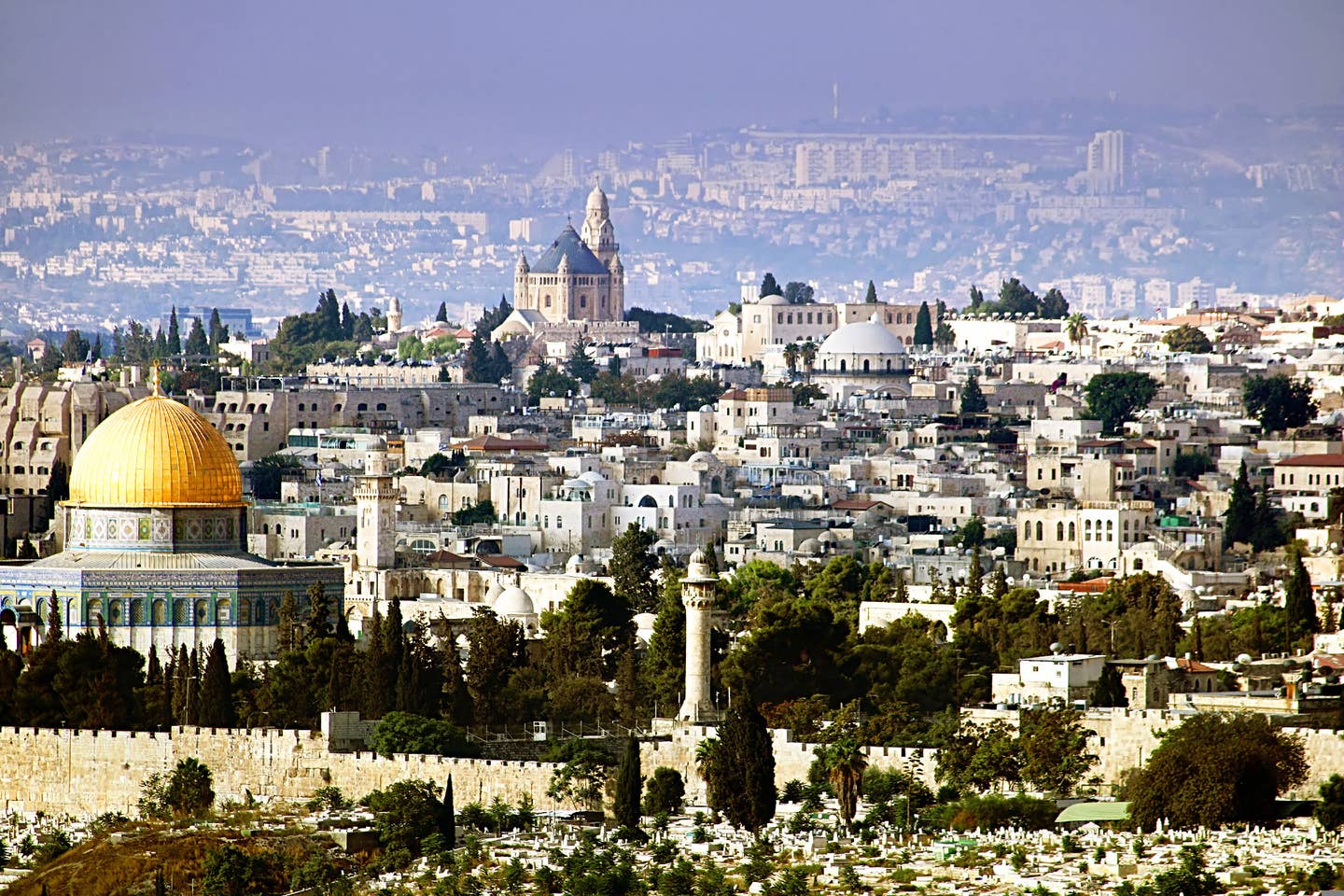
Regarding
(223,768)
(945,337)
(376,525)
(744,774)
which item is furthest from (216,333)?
(744,774)

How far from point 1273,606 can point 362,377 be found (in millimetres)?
57514

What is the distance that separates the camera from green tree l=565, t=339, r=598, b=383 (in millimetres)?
116438

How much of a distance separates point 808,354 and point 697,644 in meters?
70.0

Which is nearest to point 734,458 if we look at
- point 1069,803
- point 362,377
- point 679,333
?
point 362,377

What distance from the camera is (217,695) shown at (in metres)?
47.2

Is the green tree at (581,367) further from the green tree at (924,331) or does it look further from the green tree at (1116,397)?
the green tree at (1116,397)

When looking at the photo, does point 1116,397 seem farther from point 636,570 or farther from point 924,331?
point 636,570

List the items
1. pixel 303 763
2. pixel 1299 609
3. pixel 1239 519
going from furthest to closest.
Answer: pixel 1239 519
pixel 1299 609
pixel 303 763

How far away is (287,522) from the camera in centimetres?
6919

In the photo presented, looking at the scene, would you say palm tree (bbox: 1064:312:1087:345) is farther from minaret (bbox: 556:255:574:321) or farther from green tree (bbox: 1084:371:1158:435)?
minaret (bbox: 556:255:574:321)

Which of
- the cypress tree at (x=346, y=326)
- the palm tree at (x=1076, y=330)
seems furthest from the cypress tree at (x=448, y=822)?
the cypress tree at (x=346, y=326)

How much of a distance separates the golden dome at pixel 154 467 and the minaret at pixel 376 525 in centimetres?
404

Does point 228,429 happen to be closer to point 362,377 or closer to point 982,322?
point 362,377

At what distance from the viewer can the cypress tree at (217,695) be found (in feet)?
154
